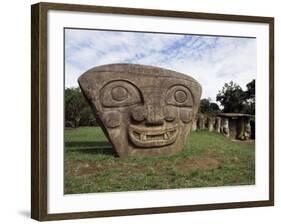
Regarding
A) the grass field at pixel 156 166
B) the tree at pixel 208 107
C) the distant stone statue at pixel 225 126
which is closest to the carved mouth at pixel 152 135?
the grass field at pixel 156 166

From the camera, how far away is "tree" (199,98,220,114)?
7125 millimetres

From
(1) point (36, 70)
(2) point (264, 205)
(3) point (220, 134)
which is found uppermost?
(1) point (36, 70)

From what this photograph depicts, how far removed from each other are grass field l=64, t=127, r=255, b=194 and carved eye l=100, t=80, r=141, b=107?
0.26m

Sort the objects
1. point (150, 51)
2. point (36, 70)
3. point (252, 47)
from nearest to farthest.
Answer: point (36, 70)
point (150, 51)
point (252, 47)

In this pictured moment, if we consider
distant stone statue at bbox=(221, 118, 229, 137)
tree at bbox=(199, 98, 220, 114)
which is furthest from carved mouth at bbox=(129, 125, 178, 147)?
distant stone statue at bbox=(221, 118, 229, 137)

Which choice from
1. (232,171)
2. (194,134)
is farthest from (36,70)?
(232,171)

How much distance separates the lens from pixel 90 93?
6629 mm

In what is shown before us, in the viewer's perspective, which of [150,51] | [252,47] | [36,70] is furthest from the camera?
[252,47]

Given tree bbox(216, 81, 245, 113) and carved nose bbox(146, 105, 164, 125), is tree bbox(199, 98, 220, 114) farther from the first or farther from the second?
carved nose bbox(146, 105, 164, 125)

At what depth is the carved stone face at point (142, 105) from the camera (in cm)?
670

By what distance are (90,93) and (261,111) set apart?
1.63m

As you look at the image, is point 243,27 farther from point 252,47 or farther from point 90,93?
point 90,93

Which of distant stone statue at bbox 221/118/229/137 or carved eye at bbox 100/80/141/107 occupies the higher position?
carved eye at bbox 100/80/141/107

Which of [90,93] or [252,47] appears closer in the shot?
[90,93]
